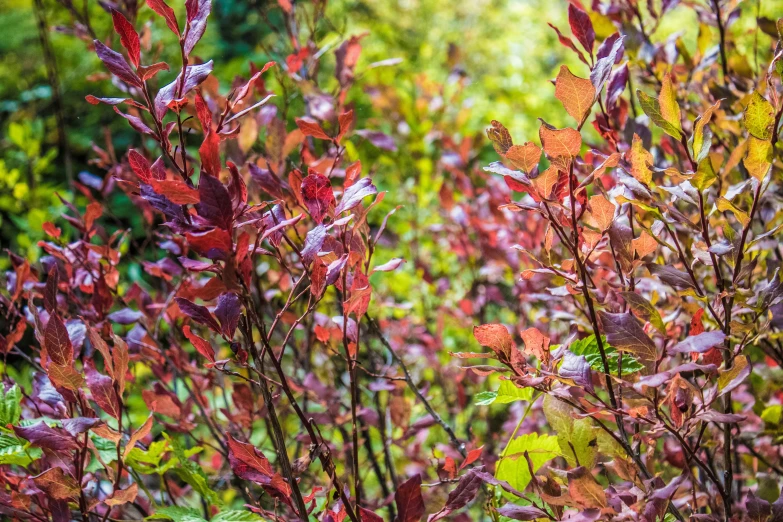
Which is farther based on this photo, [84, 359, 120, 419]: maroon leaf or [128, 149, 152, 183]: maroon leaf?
[84, 359, 120, 419]: maroon leaf

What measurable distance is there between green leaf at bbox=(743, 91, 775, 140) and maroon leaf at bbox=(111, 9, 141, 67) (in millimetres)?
751

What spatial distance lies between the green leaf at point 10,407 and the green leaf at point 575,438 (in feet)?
2.59

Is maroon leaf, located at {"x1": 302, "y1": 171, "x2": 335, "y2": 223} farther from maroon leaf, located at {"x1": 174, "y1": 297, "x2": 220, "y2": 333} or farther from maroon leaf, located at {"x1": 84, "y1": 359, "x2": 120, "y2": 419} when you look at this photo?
maroon leaf, located at {"x1": 84, "y1": 359, "x2": 120, "y2": 419}

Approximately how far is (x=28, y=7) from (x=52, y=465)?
6159 mm

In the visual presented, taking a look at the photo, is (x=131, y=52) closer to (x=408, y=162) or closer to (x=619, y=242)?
(x=619, y=242)

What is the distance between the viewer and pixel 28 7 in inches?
235

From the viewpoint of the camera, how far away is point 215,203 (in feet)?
2.39

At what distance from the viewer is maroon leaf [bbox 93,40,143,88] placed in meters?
0.83

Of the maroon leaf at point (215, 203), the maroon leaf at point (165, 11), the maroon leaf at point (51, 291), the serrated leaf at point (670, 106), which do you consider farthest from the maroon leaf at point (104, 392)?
the serrated leaf at point (670, 106)

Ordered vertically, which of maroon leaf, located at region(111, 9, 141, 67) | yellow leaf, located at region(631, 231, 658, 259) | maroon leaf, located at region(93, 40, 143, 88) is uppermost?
maroon leaf, located at region(111, 9, 141, 67)

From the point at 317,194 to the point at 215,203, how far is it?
201 millimetres

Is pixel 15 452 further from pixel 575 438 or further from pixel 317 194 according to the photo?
pixel 575 438

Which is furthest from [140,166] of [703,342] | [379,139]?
[379,139]

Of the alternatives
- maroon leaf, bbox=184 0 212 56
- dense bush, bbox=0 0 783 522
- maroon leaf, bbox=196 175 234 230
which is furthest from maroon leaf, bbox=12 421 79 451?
maroon leaf, bbox=184 0 212 56
